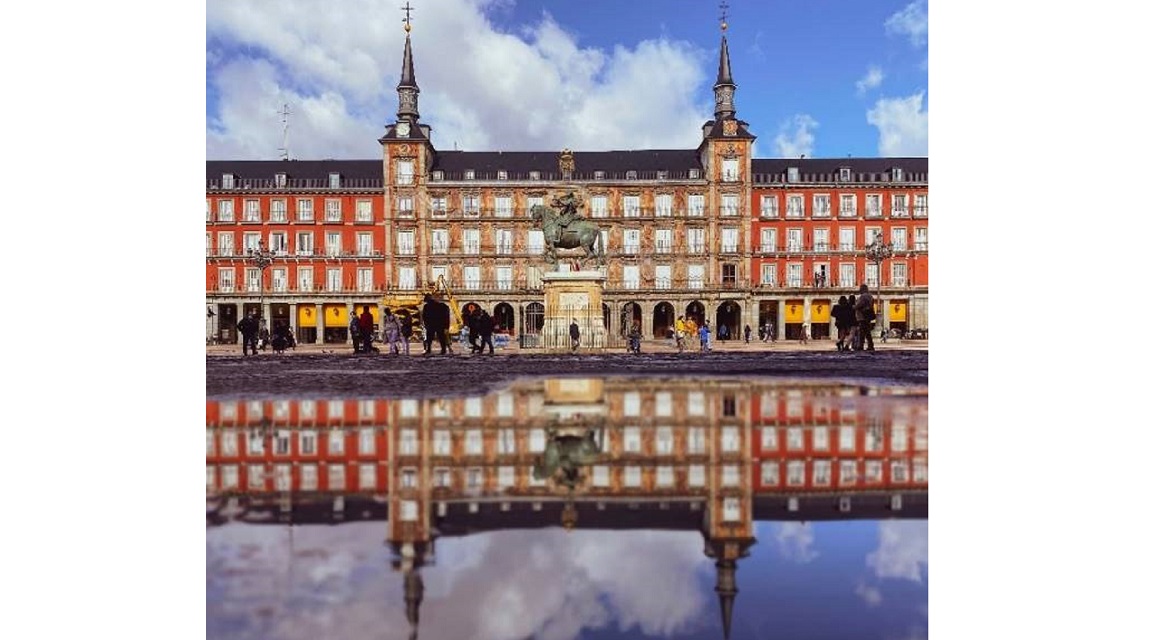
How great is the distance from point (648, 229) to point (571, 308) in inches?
723

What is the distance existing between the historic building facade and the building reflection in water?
2593cm

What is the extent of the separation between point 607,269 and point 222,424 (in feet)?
88.7

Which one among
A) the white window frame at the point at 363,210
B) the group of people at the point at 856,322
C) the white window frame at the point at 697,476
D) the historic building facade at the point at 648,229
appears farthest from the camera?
the white window frame at the point at 363,210

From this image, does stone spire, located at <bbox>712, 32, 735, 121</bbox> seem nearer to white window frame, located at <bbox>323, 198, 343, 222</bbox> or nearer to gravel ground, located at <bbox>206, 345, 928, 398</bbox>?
white window frame, located at <bbox>323, 198, 343, 222</bbox>

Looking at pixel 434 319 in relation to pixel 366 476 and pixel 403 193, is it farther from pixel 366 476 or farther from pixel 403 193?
pixel 403 193

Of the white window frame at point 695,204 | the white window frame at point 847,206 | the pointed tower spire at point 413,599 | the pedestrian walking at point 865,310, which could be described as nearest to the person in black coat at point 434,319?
the pedestrian walking at point 865,310

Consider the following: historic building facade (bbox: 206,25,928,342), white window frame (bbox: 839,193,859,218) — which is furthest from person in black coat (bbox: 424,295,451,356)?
white window frame (bbox: 839,193,859,218)

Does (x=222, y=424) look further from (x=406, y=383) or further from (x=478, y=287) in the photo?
(x=478, y=287)

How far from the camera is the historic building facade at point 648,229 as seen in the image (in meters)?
31.1

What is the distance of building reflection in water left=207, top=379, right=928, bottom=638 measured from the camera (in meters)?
2.79

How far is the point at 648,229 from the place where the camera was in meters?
32.0

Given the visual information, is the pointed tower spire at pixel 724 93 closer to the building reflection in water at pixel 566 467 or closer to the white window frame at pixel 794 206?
the white window frame at pixel 794 206

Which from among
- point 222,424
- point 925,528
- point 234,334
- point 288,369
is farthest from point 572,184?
point 925,528

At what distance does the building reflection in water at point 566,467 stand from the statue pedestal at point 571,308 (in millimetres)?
8608
